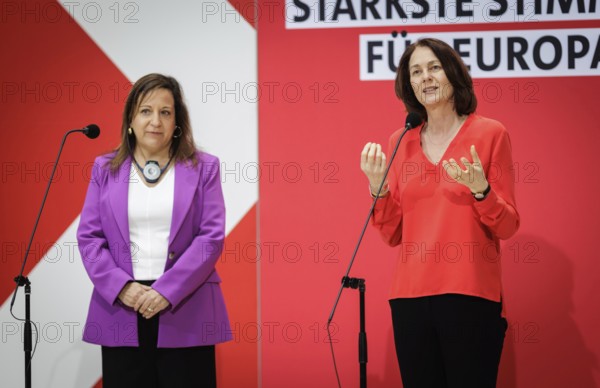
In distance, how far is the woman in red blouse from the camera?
232 centimetres

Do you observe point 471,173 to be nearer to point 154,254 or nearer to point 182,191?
point 182,191

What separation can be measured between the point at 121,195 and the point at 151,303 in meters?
0.46

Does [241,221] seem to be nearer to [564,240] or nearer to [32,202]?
[32,202]

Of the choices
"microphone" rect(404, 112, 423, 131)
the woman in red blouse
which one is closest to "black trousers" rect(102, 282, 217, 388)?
the woman in red blouse

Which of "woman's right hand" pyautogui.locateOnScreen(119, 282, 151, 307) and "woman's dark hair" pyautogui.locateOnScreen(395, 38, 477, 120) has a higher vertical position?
"woman's dark hair" pyautogui.locateOnScreen(395, 38, 477, 120)

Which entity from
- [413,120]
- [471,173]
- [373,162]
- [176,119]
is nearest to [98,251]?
[176,119]

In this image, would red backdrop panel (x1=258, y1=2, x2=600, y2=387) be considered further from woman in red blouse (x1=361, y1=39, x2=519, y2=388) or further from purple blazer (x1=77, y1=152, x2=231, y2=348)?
woman in red blouse (x1=361, y1=39, x2=519, y2=388)

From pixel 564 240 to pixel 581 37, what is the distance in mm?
1096

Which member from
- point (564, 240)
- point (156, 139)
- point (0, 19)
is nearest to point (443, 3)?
point (564, 240)

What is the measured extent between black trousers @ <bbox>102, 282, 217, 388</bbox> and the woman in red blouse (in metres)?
0.81

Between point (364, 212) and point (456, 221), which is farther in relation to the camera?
point (364, 212)

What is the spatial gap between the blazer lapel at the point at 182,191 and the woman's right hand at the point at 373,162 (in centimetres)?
74

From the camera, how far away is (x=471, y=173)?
7.34 feet

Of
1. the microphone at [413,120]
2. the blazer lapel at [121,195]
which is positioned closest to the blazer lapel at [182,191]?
the blazer lapel at [121,195]
